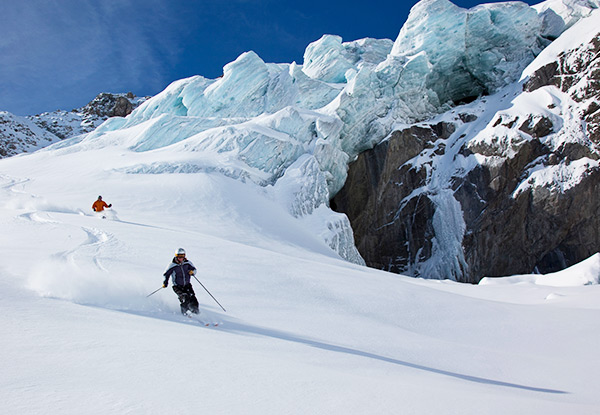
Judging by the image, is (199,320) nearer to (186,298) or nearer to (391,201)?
(186,298)

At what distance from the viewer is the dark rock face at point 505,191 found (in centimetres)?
2734

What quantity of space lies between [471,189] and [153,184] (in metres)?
23.8

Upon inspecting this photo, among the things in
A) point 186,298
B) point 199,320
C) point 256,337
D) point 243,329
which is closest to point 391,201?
point 186,298

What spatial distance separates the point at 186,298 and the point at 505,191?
29435 mm

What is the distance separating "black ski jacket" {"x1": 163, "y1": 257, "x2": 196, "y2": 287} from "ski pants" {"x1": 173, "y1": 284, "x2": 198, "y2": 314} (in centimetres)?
8

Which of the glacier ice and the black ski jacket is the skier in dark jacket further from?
the glacier ice

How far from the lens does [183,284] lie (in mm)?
5859

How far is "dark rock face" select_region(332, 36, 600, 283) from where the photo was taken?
89.7 ft

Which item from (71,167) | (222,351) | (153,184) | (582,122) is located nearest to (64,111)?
(71,167)

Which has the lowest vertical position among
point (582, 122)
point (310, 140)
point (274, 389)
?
point (274, 389)

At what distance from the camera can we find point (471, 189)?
30.8 metres

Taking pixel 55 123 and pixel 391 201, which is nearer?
pixel 391 201

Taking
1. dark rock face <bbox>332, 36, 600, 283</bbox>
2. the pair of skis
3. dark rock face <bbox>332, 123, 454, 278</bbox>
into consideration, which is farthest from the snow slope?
dark rock face <bbox>332, 123, 454, 278</bbox>

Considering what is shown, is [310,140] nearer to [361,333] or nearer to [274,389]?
[361,333]
